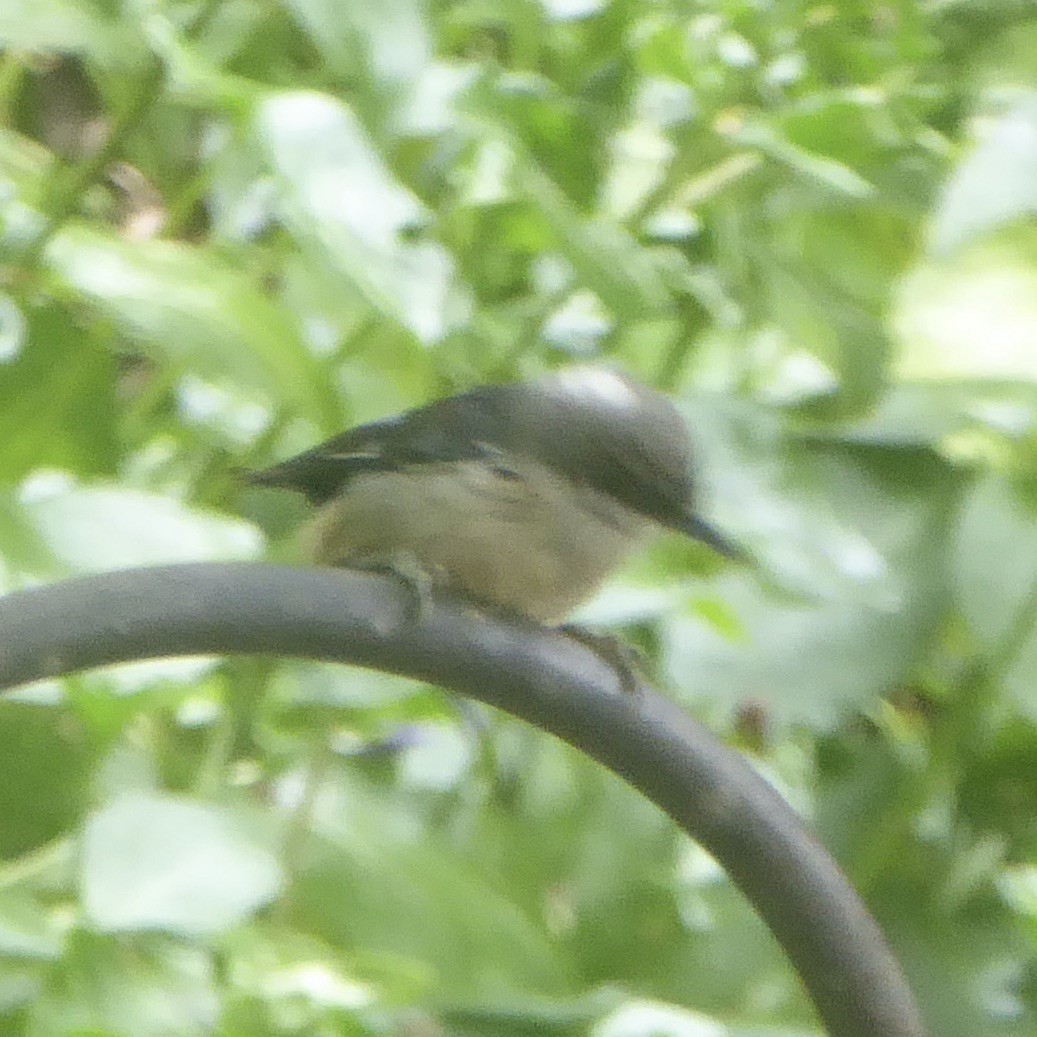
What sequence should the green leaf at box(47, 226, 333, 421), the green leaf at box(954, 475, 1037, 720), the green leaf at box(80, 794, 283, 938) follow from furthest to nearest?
the green leaf at box(954, 475, 1037, 720), the green leaf at box(47, 226, 333, 421), the green leaf at box(80, 794, 283, 938)

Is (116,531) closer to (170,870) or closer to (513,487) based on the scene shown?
(170,870)

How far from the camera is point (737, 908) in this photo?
1266mm

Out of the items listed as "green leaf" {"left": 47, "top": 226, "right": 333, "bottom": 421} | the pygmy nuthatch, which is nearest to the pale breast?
the pygmy nuthatch

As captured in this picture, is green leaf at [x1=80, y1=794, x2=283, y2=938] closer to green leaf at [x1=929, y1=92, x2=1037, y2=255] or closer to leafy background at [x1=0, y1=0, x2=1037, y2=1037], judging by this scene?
Result: leafy background at [x1=0, y1=0, x2=1037, y2=1037]

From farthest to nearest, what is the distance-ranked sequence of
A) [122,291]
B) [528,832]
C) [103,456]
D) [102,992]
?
1. [528,832]
2. [103,456]
3. [122,291]
4. [102,992]

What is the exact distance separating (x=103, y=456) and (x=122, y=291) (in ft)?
0.52

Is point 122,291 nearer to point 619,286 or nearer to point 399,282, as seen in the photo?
point 399,282

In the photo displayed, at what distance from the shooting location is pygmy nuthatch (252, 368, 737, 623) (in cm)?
115

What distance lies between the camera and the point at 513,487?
1.21 m

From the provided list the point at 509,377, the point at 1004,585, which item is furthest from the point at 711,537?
the point at 509,377

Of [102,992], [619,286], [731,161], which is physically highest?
[731,161]

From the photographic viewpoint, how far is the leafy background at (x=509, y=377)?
100 cm

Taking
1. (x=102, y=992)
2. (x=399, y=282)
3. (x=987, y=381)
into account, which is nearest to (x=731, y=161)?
(x=987, y=381)

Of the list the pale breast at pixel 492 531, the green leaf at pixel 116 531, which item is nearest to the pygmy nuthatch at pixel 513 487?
the pale breast at pixel 492 531
